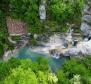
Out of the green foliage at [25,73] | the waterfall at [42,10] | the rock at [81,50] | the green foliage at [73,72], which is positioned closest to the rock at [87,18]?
the rock at [81,50]

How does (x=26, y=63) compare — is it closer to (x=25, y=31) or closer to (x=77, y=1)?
(x=25, y=31)

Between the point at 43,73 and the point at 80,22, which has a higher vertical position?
the point at 80,22

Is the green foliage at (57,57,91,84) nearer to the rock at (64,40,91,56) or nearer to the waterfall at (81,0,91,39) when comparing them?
the rock at (64,40,91,56)

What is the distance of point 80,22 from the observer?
33.4 m

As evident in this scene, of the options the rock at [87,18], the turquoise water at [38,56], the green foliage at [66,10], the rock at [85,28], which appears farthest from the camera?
the rock at [87,18]

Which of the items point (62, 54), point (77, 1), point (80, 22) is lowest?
point (62, 54)

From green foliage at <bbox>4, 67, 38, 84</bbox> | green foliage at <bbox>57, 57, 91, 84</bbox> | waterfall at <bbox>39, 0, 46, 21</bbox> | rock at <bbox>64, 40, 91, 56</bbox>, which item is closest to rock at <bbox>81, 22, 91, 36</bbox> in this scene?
rock at <bbox>64, 40, 91, 56</bbox>

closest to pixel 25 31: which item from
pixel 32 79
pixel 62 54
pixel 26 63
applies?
pixel 62 54

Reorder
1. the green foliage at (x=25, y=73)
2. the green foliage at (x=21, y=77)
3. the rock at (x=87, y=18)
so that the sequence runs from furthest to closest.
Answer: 1. the rock at (x=87, y=18)
2. the green foliage at (x=25, y=73)
3. the green foliage at (x=21, y=77)

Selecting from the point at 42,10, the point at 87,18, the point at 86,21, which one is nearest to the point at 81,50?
the point at 86,21

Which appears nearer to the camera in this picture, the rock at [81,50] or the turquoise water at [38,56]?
the rock at [81,50]

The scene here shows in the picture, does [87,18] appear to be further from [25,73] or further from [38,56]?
[25,73]

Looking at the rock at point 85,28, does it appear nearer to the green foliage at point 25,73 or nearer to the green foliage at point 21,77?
the green foliage at point 25,73

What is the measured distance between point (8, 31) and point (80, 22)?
6.87m
